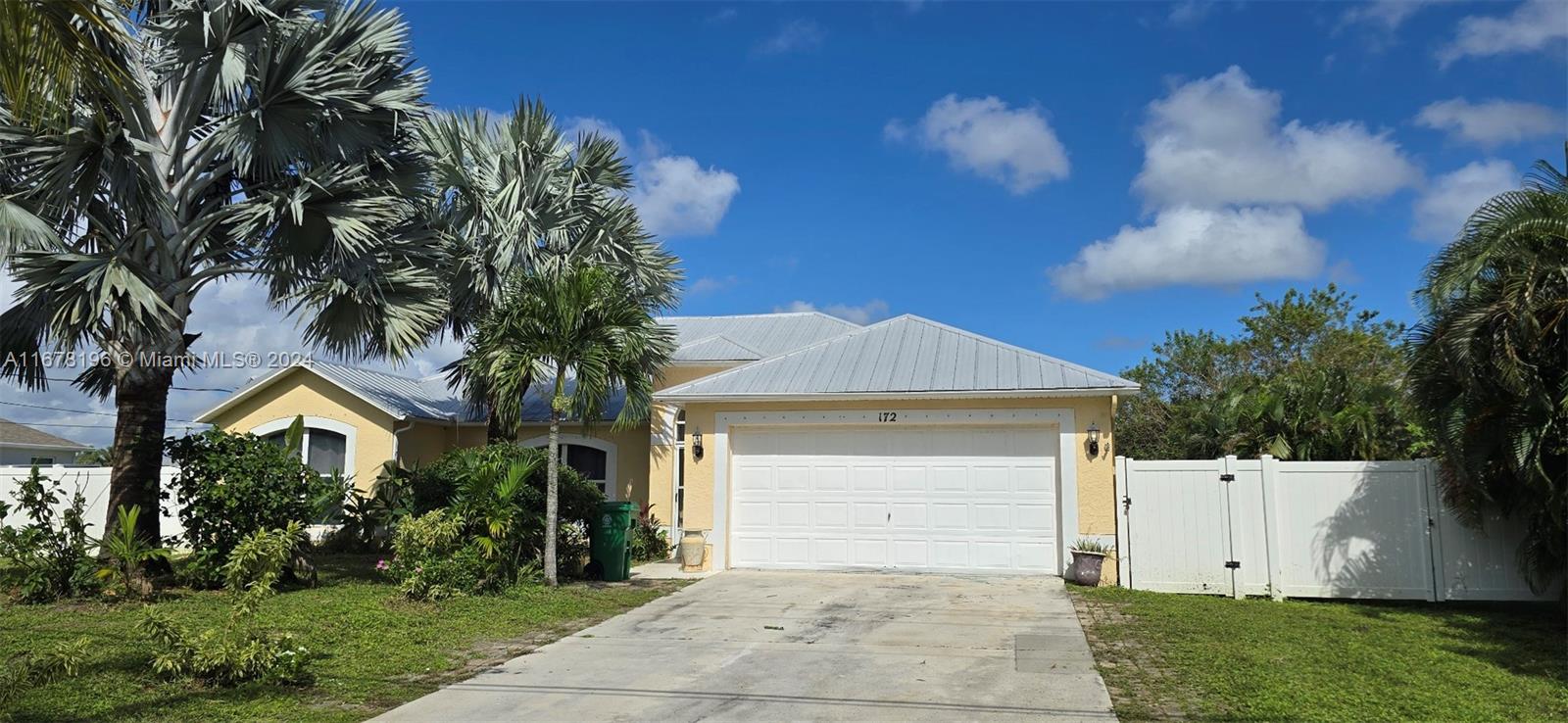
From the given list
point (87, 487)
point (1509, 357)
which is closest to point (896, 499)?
point (1509, 357)

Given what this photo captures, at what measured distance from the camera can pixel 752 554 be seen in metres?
15.0

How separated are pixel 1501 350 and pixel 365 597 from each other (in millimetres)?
11777

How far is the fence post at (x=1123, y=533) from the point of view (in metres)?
12.8

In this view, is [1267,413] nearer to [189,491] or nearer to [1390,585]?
[1390,585]

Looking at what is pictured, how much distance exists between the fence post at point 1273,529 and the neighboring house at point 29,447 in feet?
131

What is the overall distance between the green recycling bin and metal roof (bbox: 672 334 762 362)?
17.5 feet

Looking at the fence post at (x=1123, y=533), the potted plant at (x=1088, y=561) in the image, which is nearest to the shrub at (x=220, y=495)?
the potted plant at (x=1088, y=561)

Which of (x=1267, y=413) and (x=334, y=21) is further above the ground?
(x=334, y=21)

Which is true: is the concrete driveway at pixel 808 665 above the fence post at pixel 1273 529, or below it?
below

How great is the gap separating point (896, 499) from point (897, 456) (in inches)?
25.1

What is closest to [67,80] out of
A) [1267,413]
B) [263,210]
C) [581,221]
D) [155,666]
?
[155,666]

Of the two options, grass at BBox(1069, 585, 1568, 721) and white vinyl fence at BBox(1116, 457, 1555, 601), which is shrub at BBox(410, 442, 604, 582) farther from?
white vinyl fence at BBox(1116, 457, 1555, 601)

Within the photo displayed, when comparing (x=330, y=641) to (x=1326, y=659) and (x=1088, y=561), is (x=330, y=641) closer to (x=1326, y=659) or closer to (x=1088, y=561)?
(x=1326, y=659)

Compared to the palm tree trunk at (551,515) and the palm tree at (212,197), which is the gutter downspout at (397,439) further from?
the palm tree trunk at (551,515)
